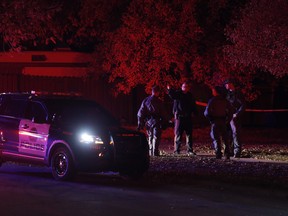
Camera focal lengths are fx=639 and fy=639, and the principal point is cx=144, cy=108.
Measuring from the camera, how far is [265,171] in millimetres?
13484

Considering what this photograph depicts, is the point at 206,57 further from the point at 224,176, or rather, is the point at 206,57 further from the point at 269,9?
the point at 224,176

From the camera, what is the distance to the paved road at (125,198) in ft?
31.3

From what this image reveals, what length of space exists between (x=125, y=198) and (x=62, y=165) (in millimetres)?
2210

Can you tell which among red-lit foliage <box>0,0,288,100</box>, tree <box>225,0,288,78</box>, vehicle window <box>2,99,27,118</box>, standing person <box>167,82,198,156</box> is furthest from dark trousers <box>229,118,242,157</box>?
vehicle window <box>2,99,27,118</box>

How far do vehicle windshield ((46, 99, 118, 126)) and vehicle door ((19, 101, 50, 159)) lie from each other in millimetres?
248

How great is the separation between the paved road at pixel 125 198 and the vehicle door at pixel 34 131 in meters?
0.55

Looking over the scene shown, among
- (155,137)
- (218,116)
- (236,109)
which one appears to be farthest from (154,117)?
(236,109)

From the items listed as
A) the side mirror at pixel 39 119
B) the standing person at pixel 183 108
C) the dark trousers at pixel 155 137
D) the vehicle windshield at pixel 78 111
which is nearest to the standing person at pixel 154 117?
the dark trousers at pixel 155 137

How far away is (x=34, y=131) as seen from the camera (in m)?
12.9

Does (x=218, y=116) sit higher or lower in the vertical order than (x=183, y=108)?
lower

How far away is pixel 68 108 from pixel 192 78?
10.8 meters

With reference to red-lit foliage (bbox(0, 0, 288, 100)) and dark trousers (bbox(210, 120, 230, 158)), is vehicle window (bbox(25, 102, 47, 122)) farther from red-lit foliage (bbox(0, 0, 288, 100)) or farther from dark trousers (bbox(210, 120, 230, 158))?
red-lit foliage (bbox(0, 0, 288, 100))

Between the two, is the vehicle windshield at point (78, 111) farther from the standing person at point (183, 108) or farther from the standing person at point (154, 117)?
the standing person at point (183, 108)

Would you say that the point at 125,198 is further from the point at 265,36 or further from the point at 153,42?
the point at 153,42
